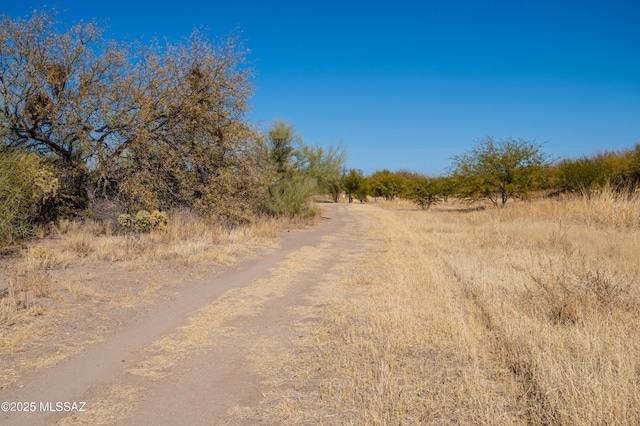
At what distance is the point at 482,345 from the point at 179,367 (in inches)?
137

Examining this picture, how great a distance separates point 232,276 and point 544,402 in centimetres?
721

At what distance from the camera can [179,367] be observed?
4.58m

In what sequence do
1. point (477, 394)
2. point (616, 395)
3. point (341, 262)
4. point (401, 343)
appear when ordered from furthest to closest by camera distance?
point (341, 262) < point (401, 343) < point (477, 394) < point (616, 395)

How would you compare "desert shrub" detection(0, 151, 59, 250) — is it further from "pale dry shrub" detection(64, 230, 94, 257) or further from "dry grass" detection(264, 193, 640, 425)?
"dry grass" detection(264, 193, 640, 425)

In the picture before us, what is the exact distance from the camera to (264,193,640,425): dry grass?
3.51 metres

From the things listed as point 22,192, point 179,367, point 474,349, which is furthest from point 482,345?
point 22,192

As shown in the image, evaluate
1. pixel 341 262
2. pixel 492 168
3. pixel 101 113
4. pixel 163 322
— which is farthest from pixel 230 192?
pixel 492 168

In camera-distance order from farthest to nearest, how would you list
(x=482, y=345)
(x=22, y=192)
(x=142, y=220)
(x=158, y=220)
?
(x=158, y=220)
(x=142, y=220)
(x=22, y=192)
(x=482, y=345)

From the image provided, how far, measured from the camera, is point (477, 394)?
12.2 feet

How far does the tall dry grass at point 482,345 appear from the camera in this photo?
138 inches

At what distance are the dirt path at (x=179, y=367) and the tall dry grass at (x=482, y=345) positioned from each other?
0.77m

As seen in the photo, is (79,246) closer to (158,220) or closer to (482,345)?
(158,220)

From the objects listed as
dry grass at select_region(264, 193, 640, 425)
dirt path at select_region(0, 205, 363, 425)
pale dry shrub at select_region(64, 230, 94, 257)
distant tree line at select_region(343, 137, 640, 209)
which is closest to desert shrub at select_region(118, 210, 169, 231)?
pale dry shrub at select_region(64, 230, 94, 257)

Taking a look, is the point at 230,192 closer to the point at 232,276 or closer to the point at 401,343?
the point at 232,276
